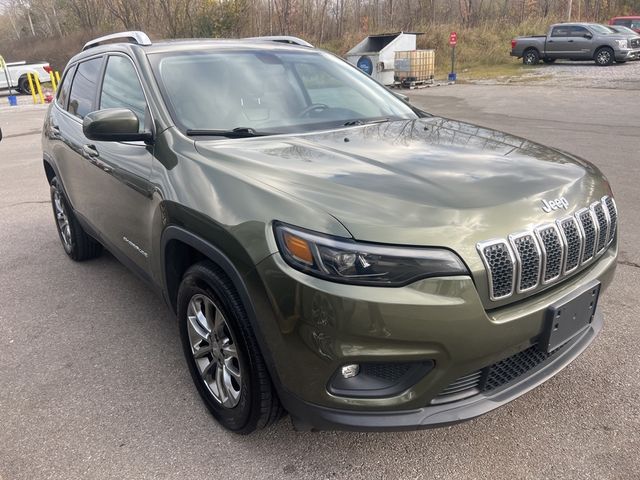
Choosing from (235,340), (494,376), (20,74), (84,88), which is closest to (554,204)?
(494,376)

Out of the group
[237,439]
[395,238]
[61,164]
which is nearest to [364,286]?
[395,238]

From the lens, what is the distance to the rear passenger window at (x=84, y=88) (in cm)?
382

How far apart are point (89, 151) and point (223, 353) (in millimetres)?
1971

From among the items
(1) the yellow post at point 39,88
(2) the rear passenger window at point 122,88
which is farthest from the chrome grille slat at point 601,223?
(1) the yellow post at point 39,88

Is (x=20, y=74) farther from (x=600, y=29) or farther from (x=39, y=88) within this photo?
(x=600, y=29)

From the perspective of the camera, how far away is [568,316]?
81.5 inches

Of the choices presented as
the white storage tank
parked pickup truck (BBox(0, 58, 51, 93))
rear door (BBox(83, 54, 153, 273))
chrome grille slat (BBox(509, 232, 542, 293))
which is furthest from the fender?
parked pickup truck (BBox(0, 58, 51, 93))

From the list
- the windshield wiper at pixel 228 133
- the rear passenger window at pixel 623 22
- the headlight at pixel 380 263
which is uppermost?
the rear passenger window at pixel 623 22

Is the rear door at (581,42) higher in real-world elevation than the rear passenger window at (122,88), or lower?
lower

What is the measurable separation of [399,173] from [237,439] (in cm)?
142

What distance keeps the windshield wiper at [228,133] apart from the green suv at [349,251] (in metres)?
0.01

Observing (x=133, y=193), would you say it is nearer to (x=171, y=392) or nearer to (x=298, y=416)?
(x=171, y=392)

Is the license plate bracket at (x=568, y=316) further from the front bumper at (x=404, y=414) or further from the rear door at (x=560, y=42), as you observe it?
the rear door at (x=560, y=42)

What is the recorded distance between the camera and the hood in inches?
72.7
